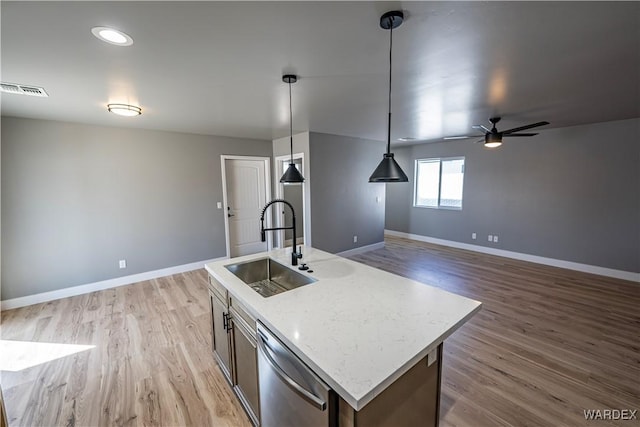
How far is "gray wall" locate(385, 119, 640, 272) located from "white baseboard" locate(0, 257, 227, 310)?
5773mm

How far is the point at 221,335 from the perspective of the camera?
6.77 feet

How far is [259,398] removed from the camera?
1.53 meters

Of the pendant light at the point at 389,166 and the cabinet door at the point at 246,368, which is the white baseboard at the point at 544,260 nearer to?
the pendant light at the point at 389,166

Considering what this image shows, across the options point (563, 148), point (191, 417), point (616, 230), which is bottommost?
point (191, 417)

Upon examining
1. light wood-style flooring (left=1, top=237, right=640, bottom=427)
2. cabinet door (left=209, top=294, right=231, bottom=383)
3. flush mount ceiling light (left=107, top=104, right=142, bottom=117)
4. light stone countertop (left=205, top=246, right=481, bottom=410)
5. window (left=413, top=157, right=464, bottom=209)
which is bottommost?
light wood-style flooring (left=1, top=237, right=640, bottom=427)

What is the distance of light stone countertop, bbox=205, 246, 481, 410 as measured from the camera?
98 cm

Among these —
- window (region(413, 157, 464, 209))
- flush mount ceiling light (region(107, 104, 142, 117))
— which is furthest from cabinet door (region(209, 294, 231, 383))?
window (region(413, 157, 464, 209))

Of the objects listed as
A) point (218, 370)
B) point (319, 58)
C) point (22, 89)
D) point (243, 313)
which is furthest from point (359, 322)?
point (22, 89)

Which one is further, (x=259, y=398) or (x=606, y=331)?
(x=606, y=331)

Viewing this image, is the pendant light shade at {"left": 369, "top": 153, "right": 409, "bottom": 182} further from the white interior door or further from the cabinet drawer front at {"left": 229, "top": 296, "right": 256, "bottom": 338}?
the white interior door

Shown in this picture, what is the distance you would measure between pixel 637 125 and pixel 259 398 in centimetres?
595

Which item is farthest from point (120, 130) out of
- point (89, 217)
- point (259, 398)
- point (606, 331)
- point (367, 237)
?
point (606, 331)

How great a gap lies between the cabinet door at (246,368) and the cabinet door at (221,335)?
14 centimetres

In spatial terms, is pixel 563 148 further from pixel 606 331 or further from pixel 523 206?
pixel 606 331
